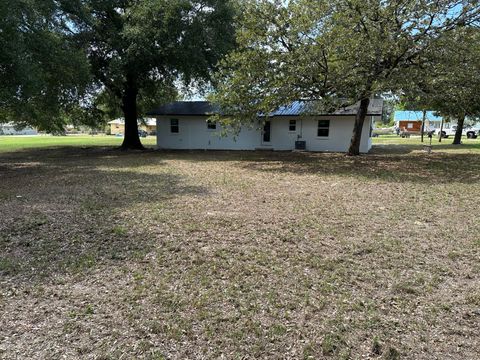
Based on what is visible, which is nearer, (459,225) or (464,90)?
(459,225)

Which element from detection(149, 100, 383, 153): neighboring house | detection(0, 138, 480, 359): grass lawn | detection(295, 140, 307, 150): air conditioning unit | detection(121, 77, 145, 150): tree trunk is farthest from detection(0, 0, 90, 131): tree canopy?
detection(295, 140, 307, 150): air conditioning unit

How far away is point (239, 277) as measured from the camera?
3.52 meters

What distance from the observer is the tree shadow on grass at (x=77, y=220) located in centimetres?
394

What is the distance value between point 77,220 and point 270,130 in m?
16.6

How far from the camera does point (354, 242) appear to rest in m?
4.54

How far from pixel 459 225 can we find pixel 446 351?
344 cm

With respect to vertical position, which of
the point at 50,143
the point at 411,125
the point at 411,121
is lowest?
the point at 50,143

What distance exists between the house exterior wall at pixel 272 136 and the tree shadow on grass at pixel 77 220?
982cm

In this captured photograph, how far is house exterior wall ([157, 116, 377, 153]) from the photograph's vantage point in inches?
768

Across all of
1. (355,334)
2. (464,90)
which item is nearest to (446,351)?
(355,334)

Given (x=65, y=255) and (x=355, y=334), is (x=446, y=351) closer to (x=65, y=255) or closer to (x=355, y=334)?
(x=355, y=334)

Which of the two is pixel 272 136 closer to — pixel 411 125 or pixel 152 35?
pixel 152 35

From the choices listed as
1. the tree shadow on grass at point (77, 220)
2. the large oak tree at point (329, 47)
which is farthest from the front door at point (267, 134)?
the tree shadow on grass at point (77, 220)

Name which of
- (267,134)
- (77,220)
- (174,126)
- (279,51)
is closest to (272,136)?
(267,134)
